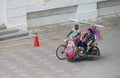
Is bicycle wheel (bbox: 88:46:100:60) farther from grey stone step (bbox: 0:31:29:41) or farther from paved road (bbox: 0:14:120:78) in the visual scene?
grey stone step (bbox: 0:31:29:41)

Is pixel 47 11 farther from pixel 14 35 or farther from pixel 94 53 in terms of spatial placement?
pixel 94 53

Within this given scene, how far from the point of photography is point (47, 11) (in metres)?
18.0

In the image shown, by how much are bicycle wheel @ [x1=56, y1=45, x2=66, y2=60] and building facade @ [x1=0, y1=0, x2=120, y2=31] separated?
3.59 metres

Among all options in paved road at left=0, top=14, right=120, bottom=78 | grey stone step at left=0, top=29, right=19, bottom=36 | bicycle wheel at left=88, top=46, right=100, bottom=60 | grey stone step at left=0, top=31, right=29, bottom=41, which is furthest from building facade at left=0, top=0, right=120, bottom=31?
bicycle wheel at left=88, top=46, right=100, bottom=60

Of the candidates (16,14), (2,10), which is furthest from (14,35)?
(2,10)

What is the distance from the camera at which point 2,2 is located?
54.4ft

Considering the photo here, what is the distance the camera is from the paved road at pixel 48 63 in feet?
41.0

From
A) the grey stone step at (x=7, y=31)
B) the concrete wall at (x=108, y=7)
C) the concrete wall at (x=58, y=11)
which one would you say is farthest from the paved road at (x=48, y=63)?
the concrete wall at (x=108, y=7)

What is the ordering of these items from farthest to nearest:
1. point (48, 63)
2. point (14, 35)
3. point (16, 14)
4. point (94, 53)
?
point (16, 14) < point (14, 35) < point (94, 53) < point (48, 63)

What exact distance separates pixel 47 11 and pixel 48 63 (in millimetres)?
5031

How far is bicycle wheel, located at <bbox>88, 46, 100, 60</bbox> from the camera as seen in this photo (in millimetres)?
13797

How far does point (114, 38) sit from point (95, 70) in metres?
3.88

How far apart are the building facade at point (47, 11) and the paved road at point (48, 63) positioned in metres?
1.44

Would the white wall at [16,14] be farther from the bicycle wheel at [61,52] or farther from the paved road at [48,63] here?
the bicycle wheel at [61,52]
